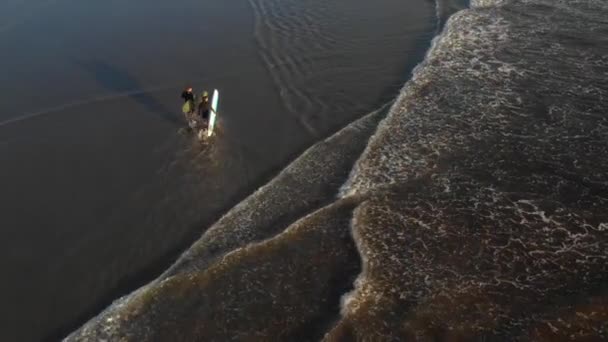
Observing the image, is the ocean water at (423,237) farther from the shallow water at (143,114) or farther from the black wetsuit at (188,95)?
the black wetsuit at (188,95)

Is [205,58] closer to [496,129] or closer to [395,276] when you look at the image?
[496,129]

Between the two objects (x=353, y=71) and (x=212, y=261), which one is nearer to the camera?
(x=212, y=261)

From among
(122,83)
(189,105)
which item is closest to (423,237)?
(189,105)

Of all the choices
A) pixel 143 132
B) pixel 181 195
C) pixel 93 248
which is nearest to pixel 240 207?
pixel 181 195

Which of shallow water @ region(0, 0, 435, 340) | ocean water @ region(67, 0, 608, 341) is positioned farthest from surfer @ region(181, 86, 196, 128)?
ocean water @ region(67, 0, 608, 341)

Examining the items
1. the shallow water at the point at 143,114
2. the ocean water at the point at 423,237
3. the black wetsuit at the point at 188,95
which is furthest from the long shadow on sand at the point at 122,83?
the ocean water at the point at 423,237

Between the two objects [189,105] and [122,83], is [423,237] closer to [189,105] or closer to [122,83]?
[189,105]
